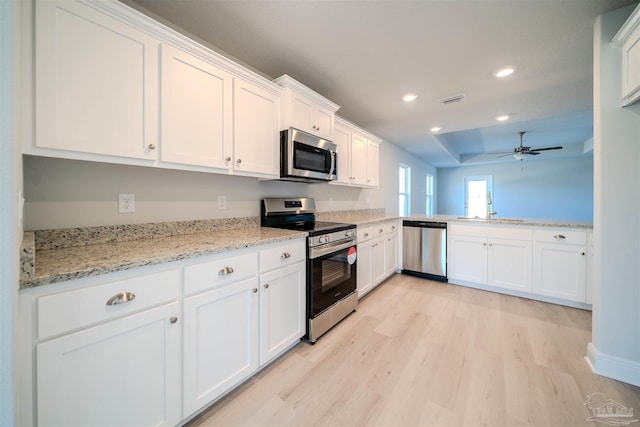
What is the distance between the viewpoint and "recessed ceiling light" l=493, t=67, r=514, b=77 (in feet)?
7.37

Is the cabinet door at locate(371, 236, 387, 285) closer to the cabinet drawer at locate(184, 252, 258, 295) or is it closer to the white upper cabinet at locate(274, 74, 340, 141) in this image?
the white upper cabinet at locate(274, 74, 340, 141)

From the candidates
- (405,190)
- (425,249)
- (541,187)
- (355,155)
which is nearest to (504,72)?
(355,155)

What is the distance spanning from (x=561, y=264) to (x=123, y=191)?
13.8 ft

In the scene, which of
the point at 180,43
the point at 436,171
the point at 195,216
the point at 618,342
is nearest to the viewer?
the point at 180,43

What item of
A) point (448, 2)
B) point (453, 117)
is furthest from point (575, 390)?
point (453, 117)

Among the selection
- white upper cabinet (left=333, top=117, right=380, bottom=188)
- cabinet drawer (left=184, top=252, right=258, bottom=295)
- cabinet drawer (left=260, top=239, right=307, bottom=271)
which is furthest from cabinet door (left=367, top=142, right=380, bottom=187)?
cabinet drawer (left=184, top=252, right=258, bottom=295)

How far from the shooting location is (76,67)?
1.09 meters

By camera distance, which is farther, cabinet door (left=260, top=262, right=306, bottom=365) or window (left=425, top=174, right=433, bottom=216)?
window (left=425, top=174, right=433, bottom=216)

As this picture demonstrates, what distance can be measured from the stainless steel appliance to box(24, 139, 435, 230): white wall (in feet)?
0.58

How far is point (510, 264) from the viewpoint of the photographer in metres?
3.01

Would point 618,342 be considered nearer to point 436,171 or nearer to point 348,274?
point 348,274

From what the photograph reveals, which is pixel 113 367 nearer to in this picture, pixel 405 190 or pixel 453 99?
pixel 453 99

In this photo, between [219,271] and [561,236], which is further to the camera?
[561,236]

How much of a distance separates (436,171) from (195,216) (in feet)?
27.8
